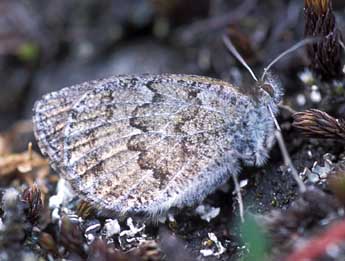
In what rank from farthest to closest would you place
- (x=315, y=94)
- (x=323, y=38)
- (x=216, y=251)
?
(x=315, y=94)
(x=323, y=38)
(x=216, y=251)

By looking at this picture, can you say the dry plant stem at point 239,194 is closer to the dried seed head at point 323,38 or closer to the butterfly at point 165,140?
the butterfly at point 165,140

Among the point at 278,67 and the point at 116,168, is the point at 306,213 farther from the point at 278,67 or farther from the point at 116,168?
the point at 278,67

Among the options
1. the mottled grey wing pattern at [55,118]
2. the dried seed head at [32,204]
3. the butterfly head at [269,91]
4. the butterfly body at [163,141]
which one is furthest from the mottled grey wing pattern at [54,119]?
the butterfly head at [269,91]

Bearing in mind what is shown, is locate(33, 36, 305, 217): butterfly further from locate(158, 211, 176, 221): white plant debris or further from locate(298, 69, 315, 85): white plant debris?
locate(298, 69, 315, 85): white plant debris

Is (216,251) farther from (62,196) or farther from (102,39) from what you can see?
(102,39)

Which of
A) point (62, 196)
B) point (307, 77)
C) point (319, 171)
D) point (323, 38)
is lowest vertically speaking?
point (62, 196)

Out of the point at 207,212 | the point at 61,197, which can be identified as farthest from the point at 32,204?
the point at 207,212

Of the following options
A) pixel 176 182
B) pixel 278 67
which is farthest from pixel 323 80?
pixel 176 182
